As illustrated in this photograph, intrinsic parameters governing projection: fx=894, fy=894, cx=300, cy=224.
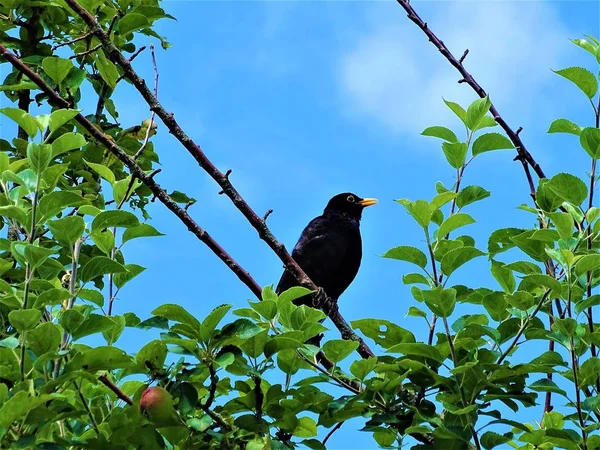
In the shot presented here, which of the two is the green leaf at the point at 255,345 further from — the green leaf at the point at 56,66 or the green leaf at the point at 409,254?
the green leaf at the point at 56,66

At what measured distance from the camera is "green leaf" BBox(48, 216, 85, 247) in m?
2.71

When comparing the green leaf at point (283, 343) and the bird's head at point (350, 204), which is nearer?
the green leaf at point (283, 343)

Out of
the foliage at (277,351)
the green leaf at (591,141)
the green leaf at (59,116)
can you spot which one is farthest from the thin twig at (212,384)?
the green leaf at (591,141)

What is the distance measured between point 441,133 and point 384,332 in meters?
0.78

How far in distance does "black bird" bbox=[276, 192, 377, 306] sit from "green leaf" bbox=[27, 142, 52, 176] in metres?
4.02

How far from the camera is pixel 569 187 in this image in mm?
2959

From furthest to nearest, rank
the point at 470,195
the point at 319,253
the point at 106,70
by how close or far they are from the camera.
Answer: the point at 319,253 → the point at 106,70 → the point at 470,195

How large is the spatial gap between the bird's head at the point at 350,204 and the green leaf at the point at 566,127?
4.53 metres

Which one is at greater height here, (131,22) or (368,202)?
(368,202)

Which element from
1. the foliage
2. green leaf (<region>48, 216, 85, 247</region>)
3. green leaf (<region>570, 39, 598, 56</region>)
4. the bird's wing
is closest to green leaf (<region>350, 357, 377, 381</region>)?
the foliage

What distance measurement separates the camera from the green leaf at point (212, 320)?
2570mm

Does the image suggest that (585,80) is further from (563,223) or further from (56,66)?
(56,66)

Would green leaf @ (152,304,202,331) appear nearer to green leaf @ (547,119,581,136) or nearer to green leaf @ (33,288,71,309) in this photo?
green leaf @ (33,288,71,309)

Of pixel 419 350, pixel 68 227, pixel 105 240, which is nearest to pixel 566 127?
pixel 419 350
